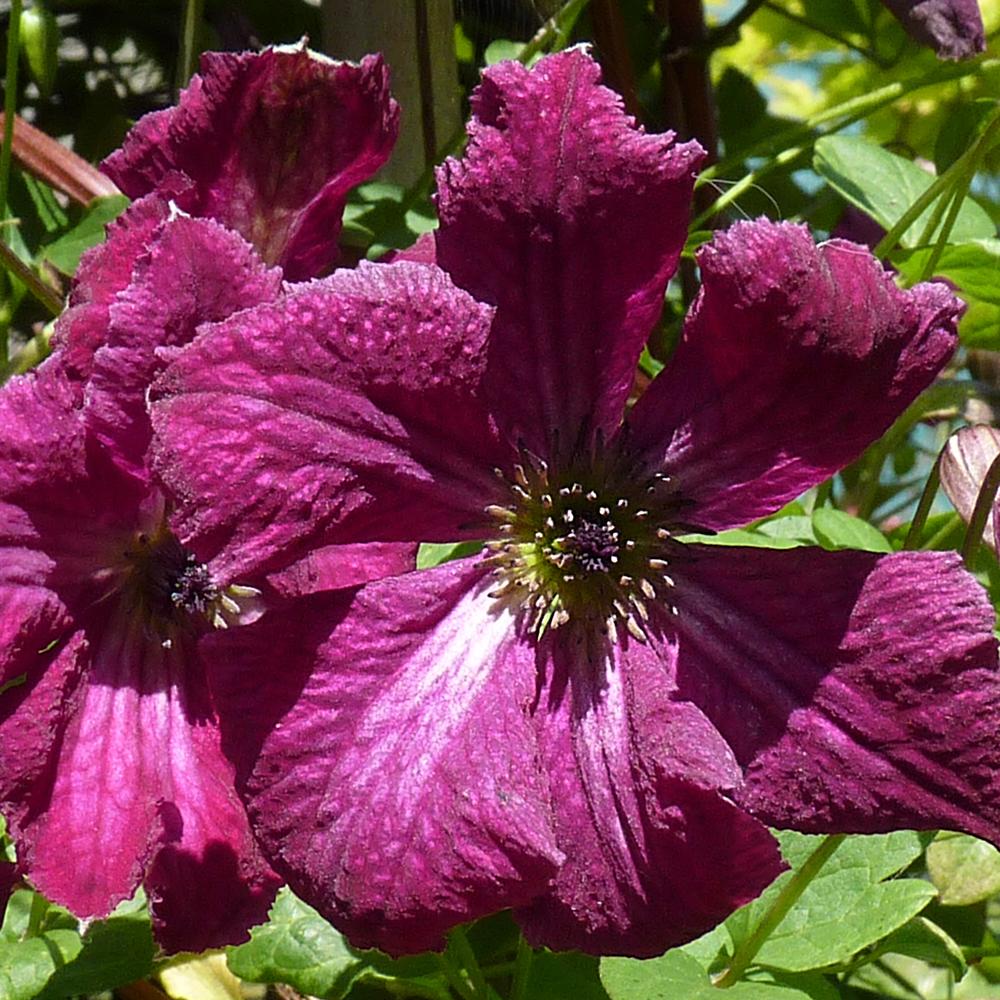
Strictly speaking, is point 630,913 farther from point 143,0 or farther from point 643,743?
point 143,0

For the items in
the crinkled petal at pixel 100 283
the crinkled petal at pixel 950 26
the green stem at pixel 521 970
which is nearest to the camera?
the crinkled petal at pixel 100 283

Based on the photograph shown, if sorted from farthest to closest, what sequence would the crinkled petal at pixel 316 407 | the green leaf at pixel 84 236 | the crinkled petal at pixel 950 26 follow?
1. the green leaf at pixel 84 236
2. the crinkled petal at pixel 950 26
3. the crinkled petal at pixel 316 407

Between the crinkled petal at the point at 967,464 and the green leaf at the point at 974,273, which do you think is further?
the green leaf at the point at 974,273

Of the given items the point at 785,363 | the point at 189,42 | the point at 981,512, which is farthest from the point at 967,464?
the point at 189,42

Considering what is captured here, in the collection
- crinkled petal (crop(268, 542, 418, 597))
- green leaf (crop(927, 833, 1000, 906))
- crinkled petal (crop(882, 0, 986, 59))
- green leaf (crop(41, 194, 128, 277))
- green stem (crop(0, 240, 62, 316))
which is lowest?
green leaf (crop(927, 833, 1000, 906))

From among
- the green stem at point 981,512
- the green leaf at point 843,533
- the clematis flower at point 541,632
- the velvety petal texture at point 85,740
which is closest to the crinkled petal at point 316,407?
the clematis flower at point 541,632

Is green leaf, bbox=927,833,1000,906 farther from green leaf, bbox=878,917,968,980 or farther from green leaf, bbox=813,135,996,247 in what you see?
green leaf, bbox=813,135,996,247

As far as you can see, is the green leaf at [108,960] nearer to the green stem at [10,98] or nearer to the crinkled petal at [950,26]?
the green stem at [10,98]

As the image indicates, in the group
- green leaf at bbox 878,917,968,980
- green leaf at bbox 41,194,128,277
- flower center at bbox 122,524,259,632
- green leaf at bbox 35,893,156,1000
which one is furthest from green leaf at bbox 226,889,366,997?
green leaf at bbox 41,194,128,277
